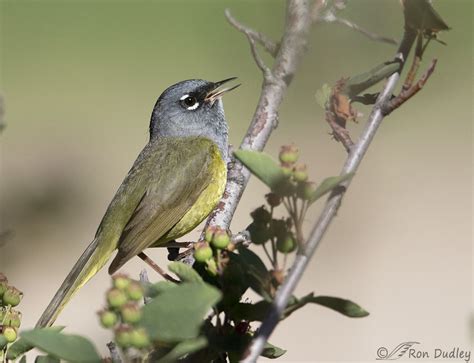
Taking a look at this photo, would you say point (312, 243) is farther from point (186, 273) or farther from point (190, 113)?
point (190, 113)

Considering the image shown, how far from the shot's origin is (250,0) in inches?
359

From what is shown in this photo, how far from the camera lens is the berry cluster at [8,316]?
4.75 feet

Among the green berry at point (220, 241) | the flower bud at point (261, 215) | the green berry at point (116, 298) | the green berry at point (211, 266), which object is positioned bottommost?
the green berry at point (116, 298)

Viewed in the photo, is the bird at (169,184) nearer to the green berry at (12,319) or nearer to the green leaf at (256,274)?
the green berry at (12,319)

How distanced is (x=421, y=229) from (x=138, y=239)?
4.19m

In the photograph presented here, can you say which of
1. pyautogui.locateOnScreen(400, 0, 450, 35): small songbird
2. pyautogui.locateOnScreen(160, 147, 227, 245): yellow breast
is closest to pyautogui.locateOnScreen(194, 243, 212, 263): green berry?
pyautogui.locateOnScreen(400, 0, 450, 35): small songbird

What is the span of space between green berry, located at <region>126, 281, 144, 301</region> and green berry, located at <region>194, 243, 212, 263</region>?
8.0 inches

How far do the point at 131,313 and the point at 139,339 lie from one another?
6cm

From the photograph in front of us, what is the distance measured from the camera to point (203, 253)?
1.39m

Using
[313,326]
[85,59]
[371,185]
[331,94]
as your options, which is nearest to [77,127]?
[85,59]

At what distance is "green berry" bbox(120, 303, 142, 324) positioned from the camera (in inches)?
41.6

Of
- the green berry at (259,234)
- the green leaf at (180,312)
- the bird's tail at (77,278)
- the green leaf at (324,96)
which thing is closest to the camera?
the green leaf at (180,312)

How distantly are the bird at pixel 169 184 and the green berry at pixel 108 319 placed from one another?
6.42 ft

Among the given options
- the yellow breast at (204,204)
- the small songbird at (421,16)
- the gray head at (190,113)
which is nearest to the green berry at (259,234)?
the small songbird at (421,16)
